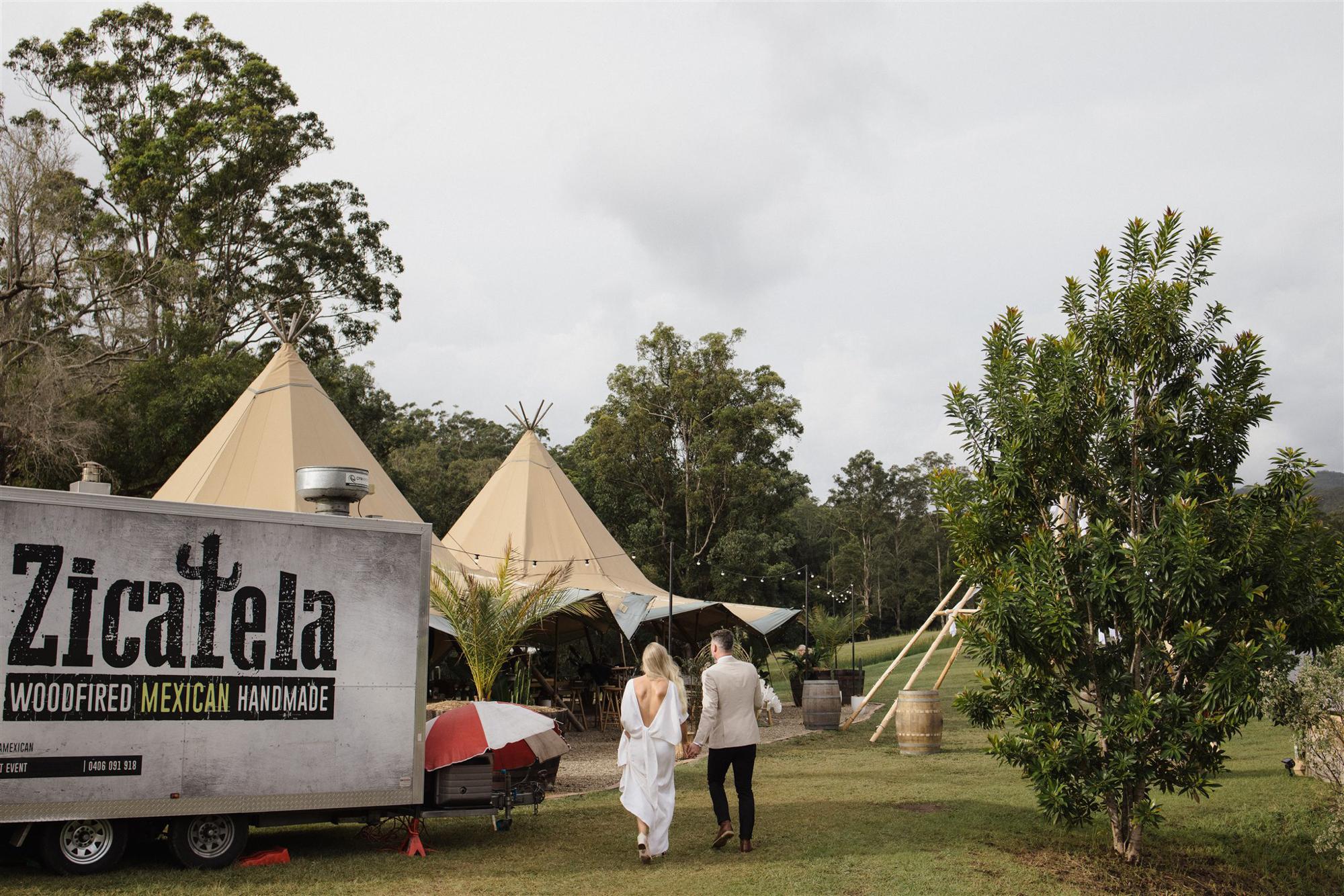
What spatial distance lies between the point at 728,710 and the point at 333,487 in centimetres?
328

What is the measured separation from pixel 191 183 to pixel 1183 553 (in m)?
30.4

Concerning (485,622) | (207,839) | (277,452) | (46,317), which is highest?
(46,317)

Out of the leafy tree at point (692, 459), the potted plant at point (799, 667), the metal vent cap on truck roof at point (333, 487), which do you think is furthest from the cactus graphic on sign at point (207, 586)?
the leafy tree at point (692, 459)

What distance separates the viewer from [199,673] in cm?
698

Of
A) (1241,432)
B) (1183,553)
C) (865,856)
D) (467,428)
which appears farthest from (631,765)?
(467,428)

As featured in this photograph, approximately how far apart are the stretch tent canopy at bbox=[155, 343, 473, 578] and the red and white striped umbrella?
7491mm

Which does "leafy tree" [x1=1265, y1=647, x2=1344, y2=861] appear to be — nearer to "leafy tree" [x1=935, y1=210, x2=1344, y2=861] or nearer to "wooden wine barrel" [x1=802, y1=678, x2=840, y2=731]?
"leafy tree" [x1=935, y1=210, x2=1344, y2=861]

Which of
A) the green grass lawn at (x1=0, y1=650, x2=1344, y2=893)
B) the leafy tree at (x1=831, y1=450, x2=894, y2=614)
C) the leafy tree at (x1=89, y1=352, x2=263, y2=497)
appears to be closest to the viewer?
the green grass lawn at (x1=0, y1=650, x2=1344, y2=893)

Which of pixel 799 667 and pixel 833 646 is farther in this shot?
pixel 799 667

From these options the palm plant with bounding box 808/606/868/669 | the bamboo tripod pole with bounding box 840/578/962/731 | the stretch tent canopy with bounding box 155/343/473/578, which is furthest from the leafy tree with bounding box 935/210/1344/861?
the palm plant with bounding box 808/606/868/669

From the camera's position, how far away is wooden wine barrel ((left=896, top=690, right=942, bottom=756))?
1337cm

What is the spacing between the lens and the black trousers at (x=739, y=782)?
7785 mm

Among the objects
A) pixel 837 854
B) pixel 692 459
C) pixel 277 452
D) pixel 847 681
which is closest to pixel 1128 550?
pixel 837 854

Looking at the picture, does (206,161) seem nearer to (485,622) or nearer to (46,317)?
(46,317)
